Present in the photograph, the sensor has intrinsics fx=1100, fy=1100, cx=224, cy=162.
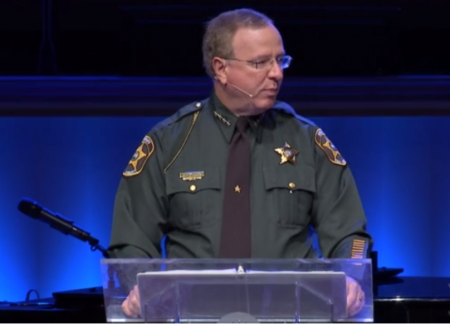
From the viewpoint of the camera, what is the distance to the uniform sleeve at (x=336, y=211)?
296cm

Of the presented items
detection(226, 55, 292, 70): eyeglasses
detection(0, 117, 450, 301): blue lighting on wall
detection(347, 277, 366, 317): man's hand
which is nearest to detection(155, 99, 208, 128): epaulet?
detection(226, 55, 292, 70): eyeglasses

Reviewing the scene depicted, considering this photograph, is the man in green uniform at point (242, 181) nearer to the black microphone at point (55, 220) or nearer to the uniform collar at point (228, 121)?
the uniform collar at point (228, 121)

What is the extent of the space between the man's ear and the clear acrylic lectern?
88 cm

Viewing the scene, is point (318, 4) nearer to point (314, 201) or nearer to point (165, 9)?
point (165, 9)

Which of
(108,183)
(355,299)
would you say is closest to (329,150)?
(355,299)

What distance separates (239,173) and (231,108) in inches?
7.8

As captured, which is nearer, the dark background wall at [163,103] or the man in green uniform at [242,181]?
the man in green uniform at [242,181]

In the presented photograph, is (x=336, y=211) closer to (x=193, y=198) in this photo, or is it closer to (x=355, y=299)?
(x=193, y=198)

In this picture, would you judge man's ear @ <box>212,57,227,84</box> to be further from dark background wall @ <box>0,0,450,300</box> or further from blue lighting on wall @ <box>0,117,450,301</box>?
blue lighting on wall @ <box>0,117,450,301</box>

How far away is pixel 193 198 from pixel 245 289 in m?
0.79

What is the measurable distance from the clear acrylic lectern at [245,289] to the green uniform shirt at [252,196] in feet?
2.10

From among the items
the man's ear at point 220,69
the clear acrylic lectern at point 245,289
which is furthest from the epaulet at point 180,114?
the clear acrylic lectern at point 245,289

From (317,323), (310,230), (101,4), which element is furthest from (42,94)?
(317,323)

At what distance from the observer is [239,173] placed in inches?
120
